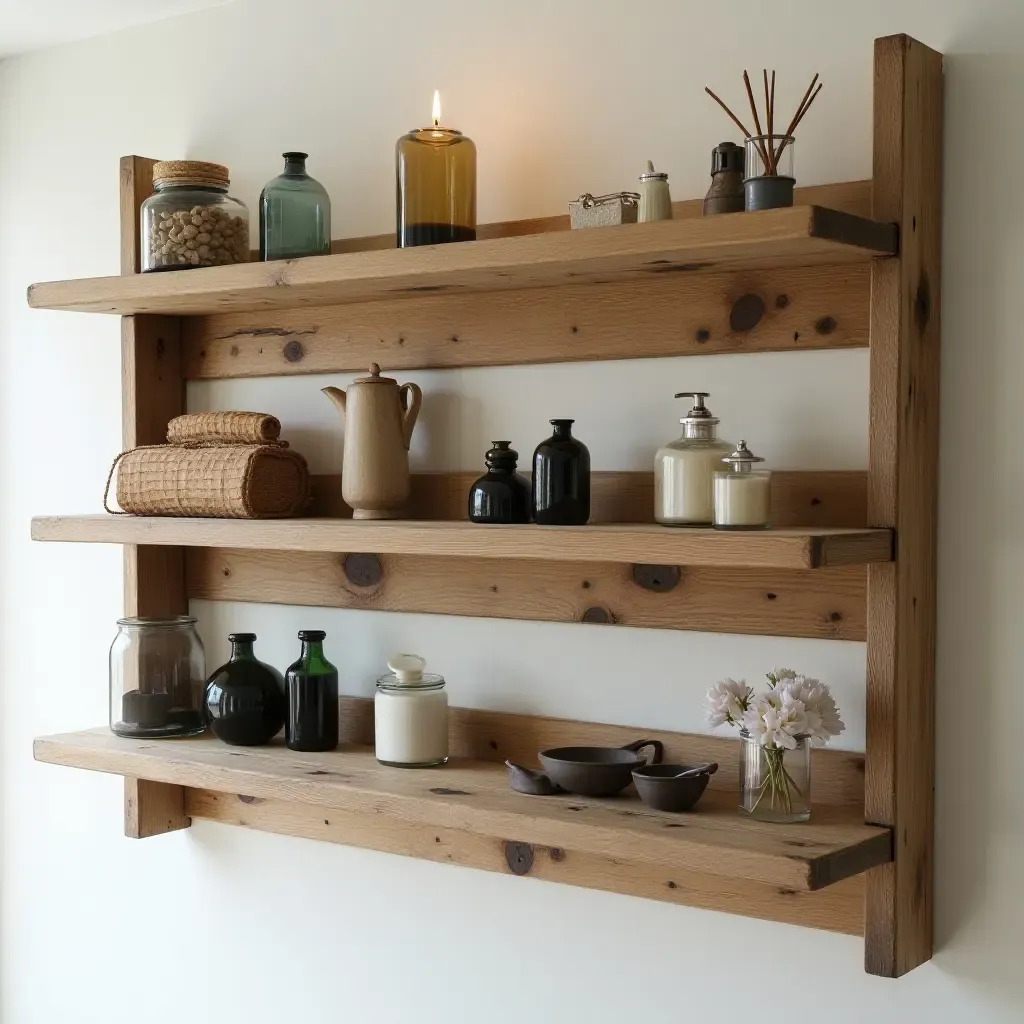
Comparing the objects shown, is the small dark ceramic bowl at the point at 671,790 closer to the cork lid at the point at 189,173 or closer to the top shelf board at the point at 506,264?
the top shelf board at the point at 506,264

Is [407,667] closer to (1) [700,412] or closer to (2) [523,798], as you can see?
(2) [523,798]

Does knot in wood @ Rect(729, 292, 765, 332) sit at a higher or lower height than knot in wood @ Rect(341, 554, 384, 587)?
higher

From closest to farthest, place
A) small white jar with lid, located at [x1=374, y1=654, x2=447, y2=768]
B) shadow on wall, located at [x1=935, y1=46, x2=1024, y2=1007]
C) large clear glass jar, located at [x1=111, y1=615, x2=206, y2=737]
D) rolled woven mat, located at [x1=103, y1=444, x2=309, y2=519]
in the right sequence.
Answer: shadow on wall, located at [x1=935, y1=46, x2=1024, y2=1007] < small white jar with lid, located at [x1=374, y1=654, x2=447, y2=768] < rolled woven mat, located at [x1=103, y1=444, x2=309, y2=519] < large clear glass jar, located at [x1=111, y1=615, x2=206, y2=737]

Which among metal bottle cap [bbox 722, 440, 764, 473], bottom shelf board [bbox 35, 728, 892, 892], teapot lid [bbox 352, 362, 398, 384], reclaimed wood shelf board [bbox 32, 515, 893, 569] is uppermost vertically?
teapot lid [bbox 352, 362, 398, 384]

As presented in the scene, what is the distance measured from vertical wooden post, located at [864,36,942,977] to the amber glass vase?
23.2 inches

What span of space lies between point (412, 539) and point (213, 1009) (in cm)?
109

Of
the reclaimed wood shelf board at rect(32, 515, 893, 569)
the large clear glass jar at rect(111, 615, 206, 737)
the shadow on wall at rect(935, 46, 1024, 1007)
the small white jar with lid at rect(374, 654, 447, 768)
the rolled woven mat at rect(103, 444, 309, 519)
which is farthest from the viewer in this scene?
the large clear glass jar at rect(111, 615, 206, 737)

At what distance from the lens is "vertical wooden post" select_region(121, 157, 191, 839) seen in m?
2.42

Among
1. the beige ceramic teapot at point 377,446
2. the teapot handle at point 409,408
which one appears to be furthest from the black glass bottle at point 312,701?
the teapot handle at point 409,408

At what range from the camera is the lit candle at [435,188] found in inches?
77.4

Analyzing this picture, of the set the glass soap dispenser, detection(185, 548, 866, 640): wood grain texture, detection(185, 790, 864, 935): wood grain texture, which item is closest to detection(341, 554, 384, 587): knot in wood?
detection(185, 548, 866, 640): wood grain texture

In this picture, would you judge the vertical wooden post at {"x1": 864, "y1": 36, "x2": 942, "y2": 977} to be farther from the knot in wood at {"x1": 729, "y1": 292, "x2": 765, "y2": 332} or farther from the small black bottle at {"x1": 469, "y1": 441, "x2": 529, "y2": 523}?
the small black bottle at {"x1": 469, "y1": 441, "x2": 529, "y2": 523}

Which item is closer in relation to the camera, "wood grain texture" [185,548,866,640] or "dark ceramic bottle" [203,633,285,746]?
"wood grain texture" [185,548,866,640]

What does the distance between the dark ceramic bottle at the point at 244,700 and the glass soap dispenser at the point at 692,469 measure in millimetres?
767
